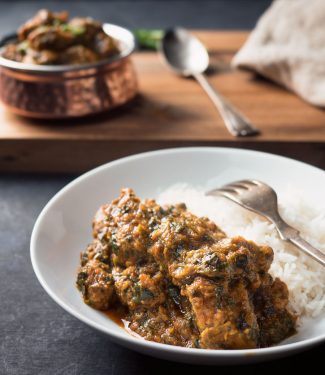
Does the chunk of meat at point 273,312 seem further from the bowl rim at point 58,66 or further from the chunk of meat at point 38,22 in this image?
the chunk of meat at point 38,22

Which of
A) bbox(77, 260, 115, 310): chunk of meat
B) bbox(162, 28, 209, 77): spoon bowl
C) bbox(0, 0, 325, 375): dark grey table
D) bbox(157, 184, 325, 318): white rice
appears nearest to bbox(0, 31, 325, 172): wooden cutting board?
bbox(0, 0, 325, 375): dark grey table

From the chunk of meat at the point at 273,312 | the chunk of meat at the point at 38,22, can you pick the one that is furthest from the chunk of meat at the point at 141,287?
the chunk of meat at the point at 38,22

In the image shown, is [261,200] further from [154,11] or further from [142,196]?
[154,11]

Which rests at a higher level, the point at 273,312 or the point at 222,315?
the point at 222,315

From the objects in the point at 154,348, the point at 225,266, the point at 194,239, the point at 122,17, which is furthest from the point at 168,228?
the point at 122,17

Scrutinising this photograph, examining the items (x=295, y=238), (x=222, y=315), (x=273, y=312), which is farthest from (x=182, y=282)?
(x=295, y=238)

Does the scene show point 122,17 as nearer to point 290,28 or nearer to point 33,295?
point 290,28

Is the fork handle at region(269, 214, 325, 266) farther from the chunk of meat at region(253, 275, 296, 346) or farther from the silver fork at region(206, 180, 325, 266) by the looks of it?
the chunk of meat at region(253, 275, 296, 346)
